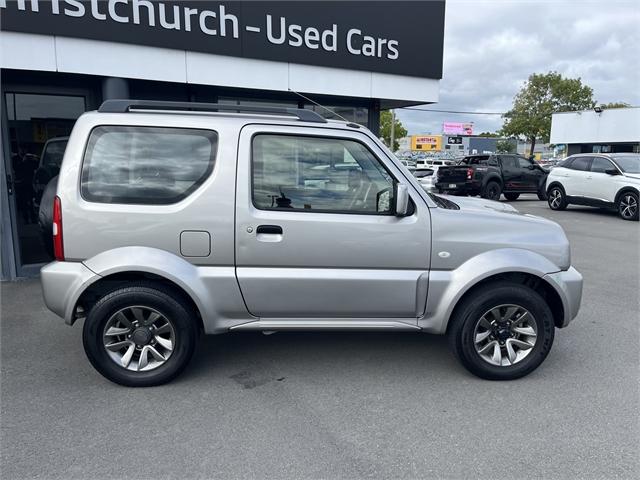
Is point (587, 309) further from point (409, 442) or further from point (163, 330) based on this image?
point (163, 330)

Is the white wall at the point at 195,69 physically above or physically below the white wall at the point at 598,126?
below

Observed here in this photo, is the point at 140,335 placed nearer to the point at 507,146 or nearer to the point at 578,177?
the point at 578,177

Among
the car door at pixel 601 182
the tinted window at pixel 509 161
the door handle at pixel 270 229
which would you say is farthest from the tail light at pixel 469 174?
the door handle at pixel 270 229

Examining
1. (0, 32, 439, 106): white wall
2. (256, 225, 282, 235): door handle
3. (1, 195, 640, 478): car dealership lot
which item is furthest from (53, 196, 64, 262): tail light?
(0, 32, 439, 106): white wall

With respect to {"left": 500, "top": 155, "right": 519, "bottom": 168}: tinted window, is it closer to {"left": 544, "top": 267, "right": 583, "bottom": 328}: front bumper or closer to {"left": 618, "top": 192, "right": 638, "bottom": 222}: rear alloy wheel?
{"left": 618, "top": 192, "right": 638, "bottom": 222}: rear alloy wheel

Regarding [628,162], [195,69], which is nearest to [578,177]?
[628,162]

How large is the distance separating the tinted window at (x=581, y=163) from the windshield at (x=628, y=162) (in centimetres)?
71

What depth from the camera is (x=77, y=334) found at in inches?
186

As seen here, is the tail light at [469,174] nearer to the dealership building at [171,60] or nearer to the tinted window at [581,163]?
the tinted window at [581,163]

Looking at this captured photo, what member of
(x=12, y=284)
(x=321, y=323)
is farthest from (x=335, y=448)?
(x=12, y=284)

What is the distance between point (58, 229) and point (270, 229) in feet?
4.84

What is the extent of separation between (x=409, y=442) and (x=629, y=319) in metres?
3.59

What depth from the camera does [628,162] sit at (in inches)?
514

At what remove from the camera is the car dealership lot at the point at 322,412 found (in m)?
2.75
